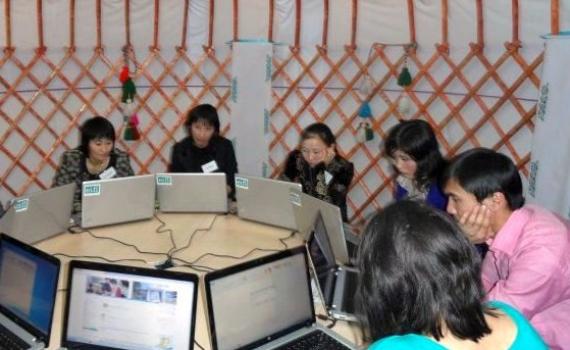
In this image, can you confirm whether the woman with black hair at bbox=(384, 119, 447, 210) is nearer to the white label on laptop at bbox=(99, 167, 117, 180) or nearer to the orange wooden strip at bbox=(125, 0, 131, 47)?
the white label on laptop at bbox=(99, 167, 117, 180)

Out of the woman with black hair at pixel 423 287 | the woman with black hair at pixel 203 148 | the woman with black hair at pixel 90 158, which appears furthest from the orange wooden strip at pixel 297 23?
the woman with black hair at pixel 423 287

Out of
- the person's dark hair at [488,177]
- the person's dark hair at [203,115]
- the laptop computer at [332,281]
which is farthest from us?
the person's dark hair at [203,115]

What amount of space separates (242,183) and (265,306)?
1.15 metres

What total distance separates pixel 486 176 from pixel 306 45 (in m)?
2.63

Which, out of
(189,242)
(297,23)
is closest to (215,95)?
(297,23)

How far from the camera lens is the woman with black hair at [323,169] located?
271 centimetres

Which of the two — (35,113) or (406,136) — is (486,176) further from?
(35,113)

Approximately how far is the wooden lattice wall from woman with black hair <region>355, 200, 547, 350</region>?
8.37 ft

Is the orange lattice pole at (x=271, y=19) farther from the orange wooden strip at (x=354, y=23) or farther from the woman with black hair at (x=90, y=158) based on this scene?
the woman with black hair at (x=90, y=158)

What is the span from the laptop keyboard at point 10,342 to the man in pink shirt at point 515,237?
1153 millimetres

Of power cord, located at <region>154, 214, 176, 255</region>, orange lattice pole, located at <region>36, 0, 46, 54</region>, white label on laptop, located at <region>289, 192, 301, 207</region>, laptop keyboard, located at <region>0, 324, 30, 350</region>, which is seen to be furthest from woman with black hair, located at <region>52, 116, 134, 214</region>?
orange lattice pole, located at <region>36, 0, 46, 54</region>

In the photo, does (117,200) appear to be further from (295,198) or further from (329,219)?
(329,219)

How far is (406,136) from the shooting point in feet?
7.59

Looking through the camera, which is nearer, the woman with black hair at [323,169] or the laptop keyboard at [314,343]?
the laptop keyboard at [314,343]
